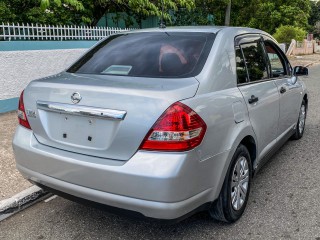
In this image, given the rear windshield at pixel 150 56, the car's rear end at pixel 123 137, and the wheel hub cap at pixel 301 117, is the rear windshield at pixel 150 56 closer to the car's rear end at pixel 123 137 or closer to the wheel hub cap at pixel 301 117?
the car's rear end at pixel 123 137

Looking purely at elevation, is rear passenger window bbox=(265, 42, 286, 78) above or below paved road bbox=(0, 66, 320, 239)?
above

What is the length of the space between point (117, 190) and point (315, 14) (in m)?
62.1

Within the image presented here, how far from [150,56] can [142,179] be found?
49.2 inches

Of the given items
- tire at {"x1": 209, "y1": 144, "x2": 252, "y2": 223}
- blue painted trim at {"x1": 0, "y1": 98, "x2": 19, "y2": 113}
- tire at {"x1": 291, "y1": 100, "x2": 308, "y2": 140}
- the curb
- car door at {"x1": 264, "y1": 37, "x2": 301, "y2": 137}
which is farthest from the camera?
blue painted trim at {"x1": 0, "y1": 98, "x2": 19, "y2": 113}

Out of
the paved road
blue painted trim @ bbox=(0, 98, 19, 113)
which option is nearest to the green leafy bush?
blue painted trim @ bbox=(0, 98, 19, 113)

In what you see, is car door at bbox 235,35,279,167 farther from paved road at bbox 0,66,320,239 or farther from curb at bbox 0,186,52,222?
curb at bbox 0,186,52,222

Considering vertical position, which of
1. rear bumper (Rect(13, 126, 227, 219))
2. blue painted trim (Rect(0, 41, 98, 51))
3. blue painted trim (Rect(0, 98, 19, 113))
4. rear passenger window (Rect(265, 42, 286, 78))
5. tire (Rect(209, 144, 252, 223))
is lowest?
blue painted trim (Rect(0, 98, 19, 113))

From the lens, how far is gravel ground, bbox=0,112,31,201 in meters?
3.92

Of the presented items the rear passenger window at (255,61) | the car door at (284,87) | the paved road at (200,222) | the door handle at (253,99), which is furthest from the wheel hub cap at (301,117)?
the door handle at (253,99)

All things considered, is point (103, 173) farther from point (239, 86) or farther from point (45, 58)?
point (45, 58)

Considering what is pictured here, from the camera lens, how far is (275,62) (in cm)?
446

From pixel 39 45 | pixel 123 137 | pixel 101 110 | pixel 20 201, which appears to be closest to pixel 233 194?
pixel 123 137

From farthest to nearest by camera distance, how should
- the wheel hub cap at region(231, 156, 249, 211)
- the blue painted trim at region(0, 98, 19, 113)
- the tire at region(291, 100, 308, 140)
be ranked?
the blue painted trim at region(0, 98, 19, 113)
the tire at region(291, 100, 308, 140)
the wheel hub cap at region(231, 156, 249, 211)

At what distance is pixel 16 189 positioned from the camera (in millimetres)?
3934
